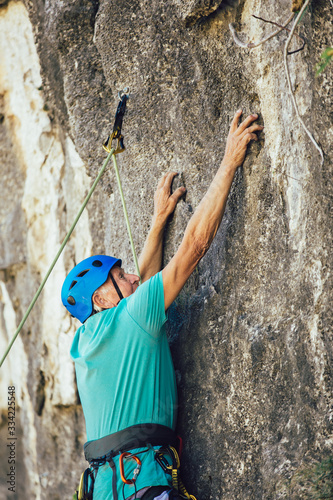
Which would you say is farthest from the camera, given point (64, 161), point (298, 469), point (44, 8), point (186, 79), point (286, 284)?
point (64, 161)

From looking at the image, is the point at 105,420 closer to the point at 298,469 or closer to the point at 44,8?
the point at 298,469

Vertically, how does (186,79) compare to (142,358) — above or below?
above

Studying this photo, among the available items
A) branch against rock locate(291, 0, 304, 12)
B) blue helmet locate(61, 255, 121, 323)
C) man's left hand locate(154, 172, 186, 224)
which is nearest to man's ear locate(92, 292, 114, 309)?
blue helmet locate(61, 255, 121, 323)

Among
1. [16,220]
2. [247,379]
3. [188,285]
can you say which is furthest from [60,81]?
[247,379]

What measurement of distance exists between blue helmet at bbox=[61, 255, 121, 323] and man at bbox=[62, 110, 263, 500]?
14 centimetres

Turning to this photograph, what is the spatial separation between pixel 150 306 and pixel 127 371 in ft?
1.27

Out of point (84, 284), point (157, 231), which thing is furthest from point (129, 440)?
point (157, 231)

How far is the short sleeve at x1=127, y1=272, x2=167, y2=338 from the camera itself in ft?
9.93

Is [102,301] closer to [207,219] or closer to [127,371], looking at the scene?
[127,371]

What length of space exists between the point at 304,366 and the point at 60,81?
12.9 feet

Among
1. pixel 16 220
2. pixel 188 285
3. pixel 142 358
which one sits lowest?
pixel 142 358

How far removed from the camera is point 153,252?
12.8ft

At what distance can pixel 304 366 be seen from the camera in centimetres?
281

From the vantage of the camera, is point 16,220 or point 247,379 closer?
point 247,379
